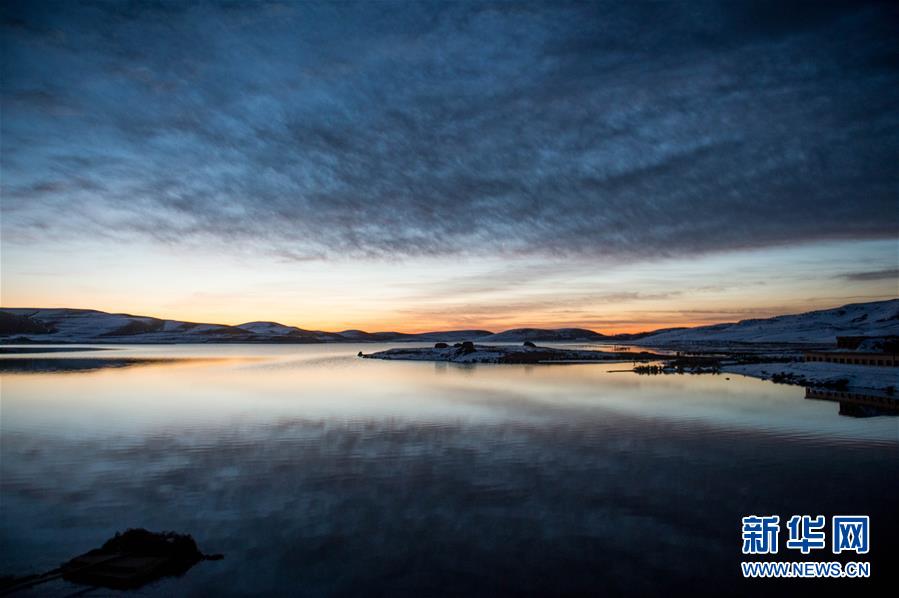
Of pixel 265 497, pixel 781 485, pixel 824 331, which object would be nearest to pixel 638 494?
pixel 781 485

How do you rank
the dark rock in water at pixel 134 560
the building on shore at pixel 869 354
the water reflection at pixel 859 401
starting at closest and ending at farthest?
1. the dark rock in water at pixel 134 560
2. the water reflection at pixel 859 401
3. the building on shore at pixel 869 354

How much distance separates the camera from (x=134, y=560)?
10.8m

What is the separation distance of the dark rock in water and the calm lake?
318 mm

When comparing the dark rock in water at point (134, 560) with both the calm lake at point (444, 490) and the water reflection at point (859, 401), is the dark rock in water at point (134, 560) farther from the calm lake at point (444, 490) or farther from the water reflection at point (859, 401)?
the water reflection at point (859, 401)

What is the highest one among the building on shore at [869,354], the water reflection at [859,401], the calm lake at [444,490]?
the building on shore at [869,354]

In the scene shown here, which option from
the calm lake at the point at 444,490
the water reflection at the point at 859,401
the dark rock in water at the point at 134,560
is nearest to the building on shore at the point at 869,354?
the water reflection at the point at 859,401

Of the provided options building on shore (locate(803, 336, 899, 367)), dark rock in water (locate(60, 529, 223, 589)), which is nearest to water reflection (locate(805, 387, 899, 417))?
building on shore (locate(803, 336, 899, 367))

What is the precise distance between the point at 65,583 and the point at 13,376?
209ft

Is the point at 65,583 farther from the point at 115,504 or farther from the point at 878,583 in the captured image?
the point at 878,583

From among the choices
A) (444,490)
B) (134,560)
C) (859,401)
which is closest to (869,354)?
(859,401)

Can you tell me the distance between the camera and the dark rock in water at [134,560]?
10.2 meters

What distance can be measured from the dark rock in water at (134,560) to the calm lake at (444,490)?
318 millimetres

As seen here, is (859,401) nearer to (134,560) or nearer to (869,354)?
(869,354)

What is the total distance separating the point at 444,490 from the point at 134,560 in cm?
852
